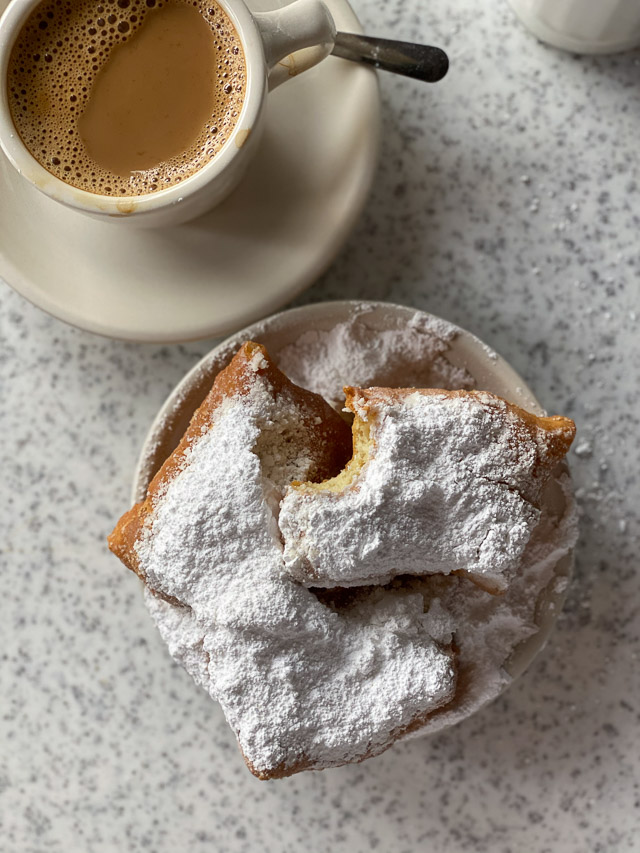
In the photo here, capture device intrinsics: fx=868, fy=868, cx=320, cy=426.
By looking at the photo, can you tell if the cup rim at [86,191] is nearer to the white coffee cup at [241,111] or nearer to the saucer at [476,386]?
the white coffee cup at [241,111]

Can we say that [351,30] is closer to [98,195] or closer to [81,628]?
[98,195]

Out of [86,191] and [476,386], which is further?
[476,386]

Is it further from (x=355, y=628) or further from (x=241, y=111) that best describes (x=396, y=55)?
(x=355, y=628)

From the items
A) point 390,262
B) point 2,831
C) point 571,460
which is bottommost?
point 2,831

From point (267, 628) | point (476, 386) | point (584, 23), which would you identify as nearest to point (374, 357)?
point (476, 386)

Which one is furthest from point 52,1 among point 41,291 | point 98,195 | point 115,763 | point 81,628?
point 115,763
